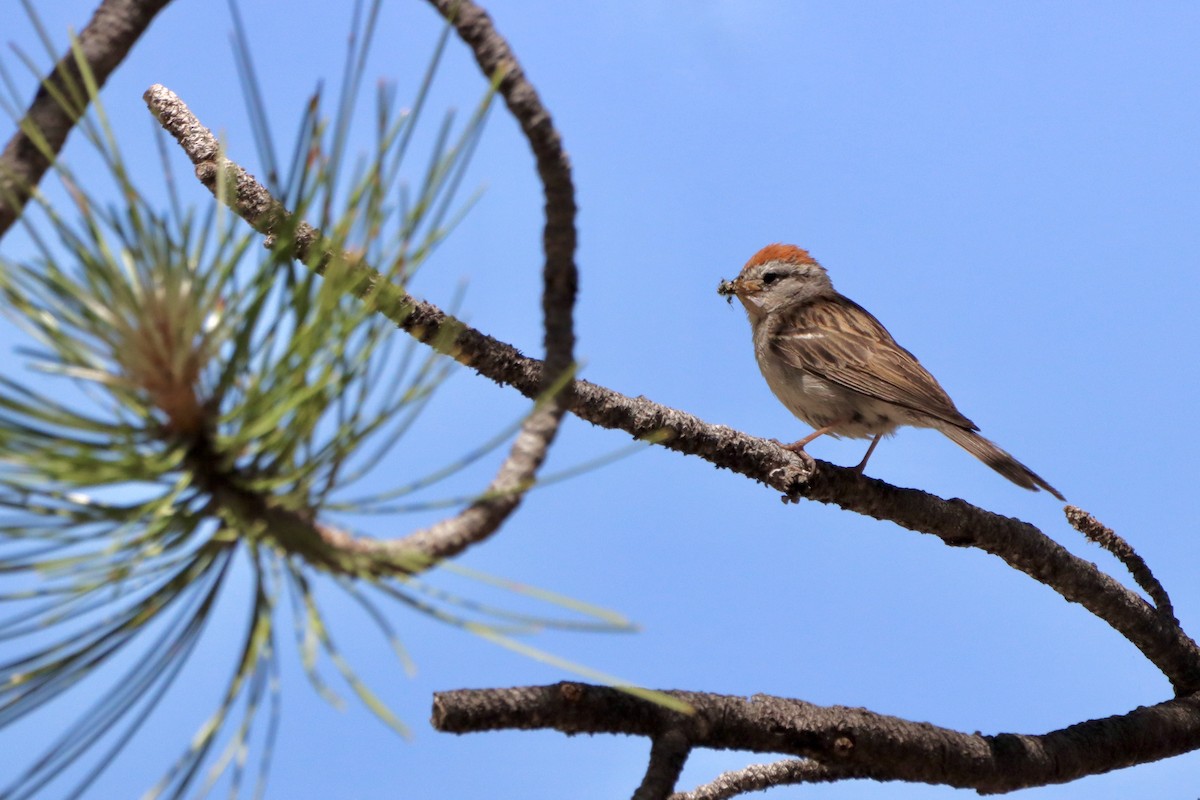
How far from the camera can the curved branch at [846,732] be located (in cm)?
284

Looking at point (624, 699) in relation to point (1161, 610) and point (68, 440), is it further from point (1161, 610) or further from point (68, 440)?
point (1161, 610)

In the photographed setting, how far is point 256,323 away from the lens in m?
2.12

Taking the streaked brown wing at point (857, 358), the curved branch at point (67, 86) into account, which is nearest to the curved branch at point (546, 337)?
the curved branch at point (67, 86)

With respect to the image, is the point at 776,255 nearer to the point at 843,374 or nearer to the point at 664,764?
the point at 843,374

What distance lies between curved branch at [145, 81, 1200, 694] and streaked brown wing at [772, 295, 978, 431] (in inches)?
48.9

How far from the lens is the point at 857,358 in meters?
6.62

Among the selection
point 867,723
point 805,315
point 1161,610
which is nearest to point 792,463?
point 867,723

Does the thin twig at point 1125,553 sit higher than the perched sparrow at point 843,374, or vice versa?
the perched sparrow at point 843,374

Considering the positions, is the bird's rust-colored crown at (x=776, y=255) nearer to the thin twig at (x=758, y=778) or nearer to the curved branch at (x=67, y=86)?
the thin twig at (x=758, y=778)

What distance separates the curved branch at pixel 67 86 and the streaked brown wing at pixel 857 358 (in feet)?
14.7

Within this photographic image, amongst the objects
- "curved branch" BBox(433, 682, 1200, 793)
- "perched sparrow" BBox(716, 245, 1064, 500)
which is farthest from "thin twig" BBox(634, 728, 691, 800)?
"perched sparrow" BBox(716, 245, 1064, 500)

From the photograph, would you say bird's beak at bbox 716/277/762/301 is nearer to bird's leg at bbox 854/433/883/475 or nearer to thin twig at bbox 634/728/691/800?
bird's leg at bbox 854/433/883/475

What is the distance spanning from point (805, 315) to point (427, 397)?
5445mm

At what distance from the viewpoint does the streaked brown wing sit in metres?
6.36
